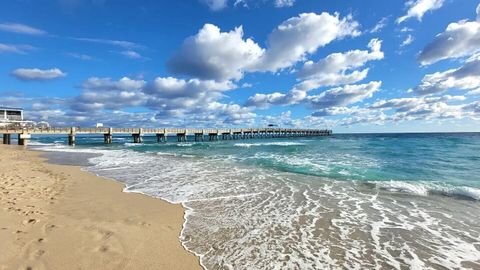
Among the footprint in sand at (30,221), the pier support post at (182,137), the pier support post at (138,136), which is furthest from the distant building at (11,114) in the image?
the footprint in sand at (30,221)

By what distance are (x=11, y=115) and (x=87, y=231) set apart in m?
54.1

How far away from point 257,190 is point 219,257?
5182 mm

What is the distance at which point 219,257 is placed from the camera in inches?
169

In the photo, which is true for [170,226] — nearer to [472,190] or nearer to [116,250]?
[116,250]

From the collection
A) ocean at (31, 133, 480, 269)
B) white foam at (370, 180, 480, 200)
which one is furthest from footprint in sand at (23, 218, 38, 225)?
white foam at (370, 180, 480, 200)

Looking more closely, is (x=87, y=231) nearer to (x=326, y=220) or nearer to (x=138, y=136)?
(x=326, y=220)

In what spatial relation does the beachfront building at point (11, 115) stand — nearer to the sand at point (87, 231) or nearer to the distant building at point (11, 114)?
the distant building at point (11, 114)

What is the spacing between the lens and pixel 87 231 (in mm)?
5172

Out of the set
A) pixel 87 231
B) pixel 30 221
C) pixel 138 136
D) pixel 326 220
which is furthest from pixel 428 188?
pixel 138 136

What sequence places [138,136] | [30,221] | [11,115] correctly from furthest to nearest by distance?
[138,136]
[11,115]
[30,221]

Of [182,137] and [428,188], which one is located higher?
[182,137]

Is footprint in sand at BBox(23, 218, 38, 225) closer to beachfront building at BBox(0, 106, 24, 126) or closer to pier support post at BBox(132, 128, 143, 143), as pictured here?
pier support post at BBox(132, 128, 143, 143)

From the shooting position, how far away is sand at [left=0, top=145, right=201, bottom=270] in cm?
398

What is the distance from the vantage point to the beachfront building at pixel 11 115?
4344 centimetres
